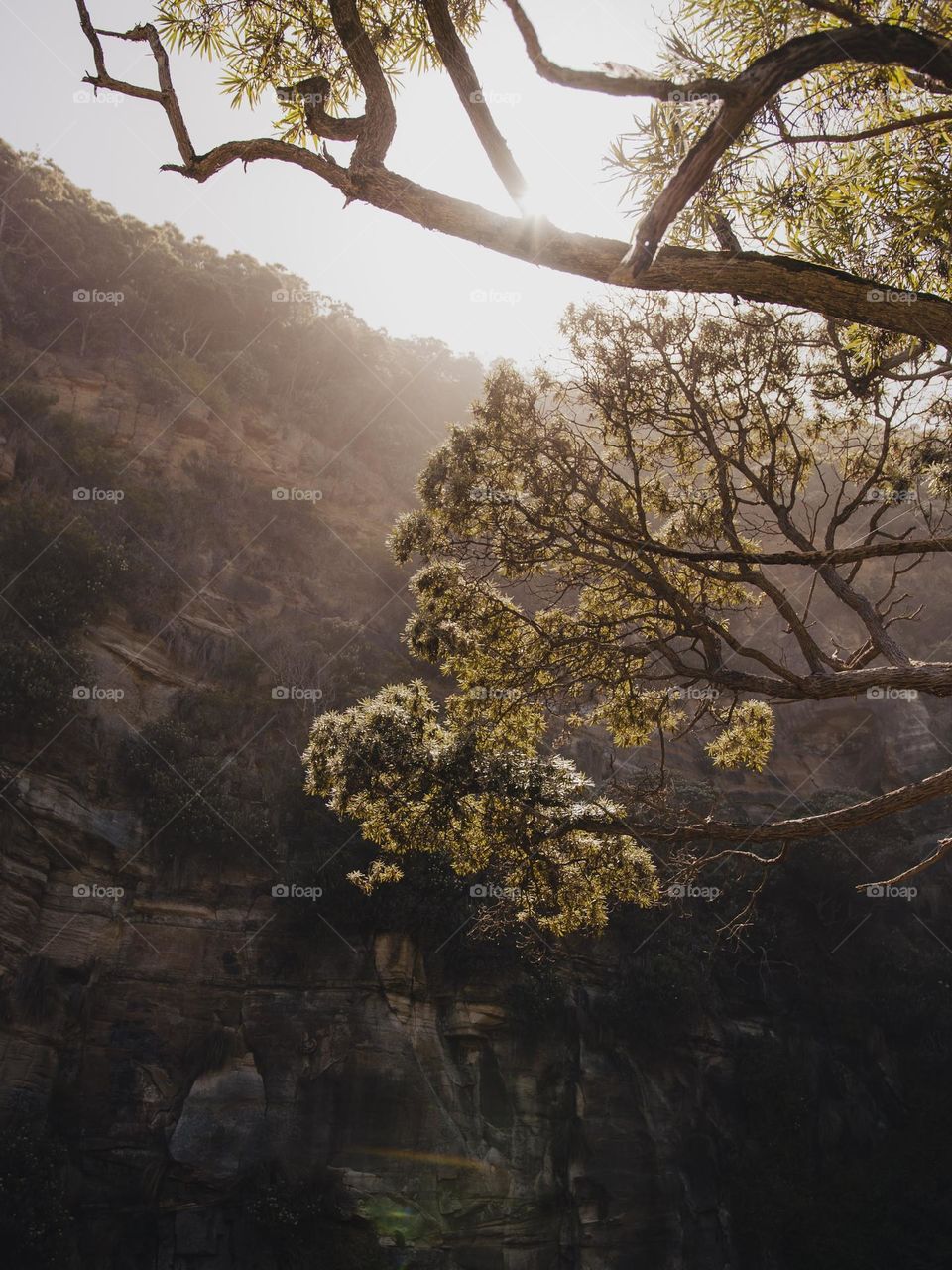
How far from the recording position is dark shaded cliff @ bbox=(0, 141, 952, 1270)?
51.3ft

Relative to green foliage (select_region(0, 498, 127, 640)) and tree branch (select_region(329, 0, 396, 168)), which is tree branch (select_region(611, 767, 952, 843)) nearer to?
tree branch (select_region(329, 0, 396, 168))

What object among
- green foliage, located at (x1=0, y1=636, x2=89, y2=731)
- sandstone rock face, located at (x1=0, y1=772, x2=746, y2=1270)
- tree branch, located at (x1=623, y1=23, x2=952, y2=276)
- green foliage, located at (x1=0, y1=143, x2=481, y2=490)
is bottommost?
sandstone rock face, located at (x1=0, y1=772, x2=746, y2=1270)

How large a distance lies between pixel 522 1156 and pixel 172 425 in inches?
901

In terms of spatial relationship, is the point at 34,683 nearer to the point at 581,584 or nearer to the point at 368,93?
the point at 581,584

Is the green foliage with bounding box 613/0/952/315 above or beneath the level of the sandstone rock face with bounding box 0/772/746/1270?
above

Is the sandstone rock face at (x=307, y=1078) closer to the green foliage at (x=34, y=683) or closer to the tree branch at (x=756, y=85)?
the green foliage at (x=34, y=683)

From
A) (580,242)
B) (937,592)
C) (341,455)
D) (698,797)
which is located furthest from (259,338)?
(580,242)

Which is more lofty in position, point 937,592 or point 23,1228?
point 937,592

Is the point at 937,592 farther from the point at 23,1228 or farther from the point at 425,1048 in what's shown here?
the point at 23,1228

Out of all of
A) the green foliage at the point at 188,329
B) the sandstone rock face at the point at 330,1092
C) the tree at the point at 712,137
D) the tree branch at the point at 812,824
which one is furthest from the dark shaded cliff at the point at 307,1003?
the tree at the point at 712,137

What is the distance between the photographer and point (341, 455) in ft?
109

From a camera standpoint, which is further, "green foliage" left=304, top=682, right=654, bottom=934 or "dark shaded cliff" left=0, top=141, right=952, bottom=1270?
"dark shaded cliff" left=0, top=141, right=952, bottom=1270

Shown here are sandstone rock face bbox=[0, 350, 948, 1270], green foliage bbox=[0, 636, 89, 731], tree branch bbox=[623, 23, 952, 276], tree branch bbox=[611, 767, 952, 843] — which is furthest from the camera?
green foliage bbox=[0, 636, 89, 731]

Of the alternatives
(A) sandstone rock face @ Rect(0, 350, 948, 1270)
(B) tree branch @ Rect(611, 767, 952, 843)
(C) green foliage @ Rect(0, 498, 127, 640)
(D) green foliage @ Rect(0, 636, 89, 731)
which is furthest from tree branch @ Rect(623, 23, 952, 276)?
(C) green foliage @ Rect(0, 498, 127, 640)
